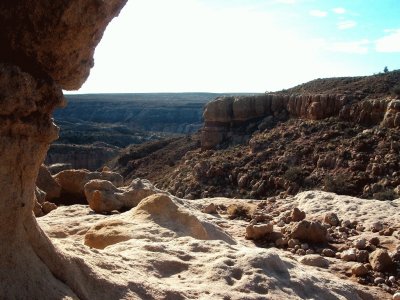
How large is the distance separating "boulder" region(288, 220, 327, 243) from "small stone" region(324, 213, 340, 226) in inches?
41.0

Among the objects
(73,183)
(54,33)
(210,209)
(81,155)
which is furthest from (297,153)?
(81,155)

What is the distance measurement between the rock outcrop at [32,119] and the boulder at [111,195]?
4.17 m

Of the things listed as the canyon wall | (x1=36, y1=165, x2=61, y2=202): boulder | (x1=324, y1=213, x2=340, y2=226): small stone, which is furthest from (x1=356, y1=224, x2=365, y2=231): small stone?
the canyon wall

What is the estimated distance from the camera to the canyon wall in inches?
838

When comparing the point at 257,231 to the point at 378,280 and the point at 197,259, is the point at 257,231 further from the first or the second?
the point at 197,259

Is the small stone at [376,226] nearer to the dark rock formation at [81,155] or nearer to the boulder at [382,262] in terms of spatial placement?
the boulder at [382,262]

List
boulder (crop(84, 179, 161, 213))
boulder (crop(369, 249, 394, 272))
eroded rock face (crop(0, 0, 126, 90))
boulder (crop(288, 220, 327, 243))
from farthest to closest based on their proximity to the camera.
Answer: boulder (crop(84, 179, 161, 213)), boulder (crop(288, 220, 327, 243)), boulder (crop(369, 249, 394, 272)), eroded rock face (crop(0, 0, 126, 90))

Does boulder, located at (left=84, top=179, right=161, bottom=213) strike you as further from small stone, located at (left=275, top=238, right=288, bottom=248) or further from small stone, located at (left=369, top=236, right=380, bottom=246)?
small stone, located at (left=369, top=236, right=380, bottom=246)

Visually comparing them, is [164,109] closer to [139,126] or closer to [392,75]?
[139,126]

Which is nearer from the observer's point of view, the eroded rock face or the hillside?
the eroded rock face

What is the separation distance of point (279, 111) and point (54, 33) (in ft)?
80.2

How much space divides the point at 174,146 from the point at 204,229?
95.9 feet

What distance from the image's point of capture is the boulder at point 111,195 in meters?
7.66

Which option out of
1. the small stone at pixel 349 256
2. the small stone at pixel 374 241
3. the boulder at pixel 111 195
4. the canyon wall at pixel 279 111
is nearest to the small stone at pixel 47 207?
the boulder at pixel 111 195
